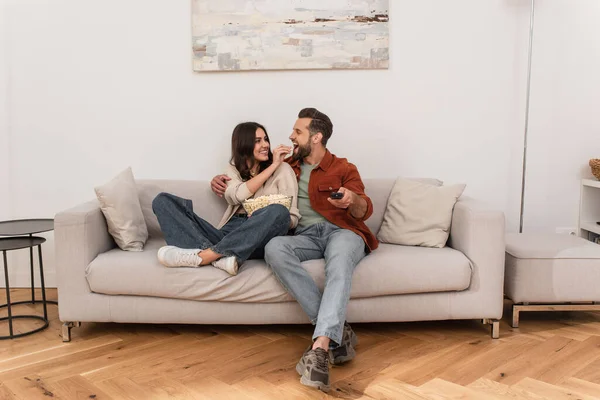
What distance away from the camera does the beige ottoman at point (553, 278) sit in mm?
3000

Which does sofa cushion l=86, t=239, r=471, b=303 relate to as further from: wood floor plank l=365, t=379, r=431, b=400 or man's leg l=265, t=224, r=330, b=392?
wood floor plank l=365, t=379, r=431, b=400

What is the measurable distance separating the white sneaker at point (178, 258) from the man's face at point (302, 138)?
30.6 inches

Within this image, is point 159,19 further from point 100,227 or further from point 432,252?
point 432,252

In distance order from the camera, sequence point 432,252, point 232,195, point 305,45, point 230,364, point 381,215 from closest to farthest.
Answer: point 230,364 < point 432,252 < point 232,195 < point 381,215 < point 305,45

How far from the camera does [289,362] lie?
2627mm

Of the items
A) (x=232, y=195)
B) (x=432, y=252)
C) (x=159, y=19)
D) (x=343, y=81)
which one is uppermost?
(x=159, y=19)

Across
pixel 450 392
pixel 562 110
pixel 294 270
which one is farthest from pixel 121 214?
pixel 562 110

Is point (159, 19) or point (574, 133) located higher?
point (159, 19)

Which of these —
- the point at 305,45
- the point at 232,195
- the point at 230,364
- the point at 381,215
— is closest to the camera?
the point at 230,364

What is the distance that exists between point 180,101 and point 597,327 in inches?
103

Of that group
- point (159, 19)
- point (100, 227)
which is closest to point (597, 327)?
point (100, 227)

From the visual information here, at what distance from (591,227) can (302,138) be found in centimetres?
188

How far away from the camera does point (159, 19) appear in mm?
3674

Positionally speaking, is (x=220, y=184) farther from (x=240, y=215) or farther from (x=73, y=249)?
(x=73, y=249)
